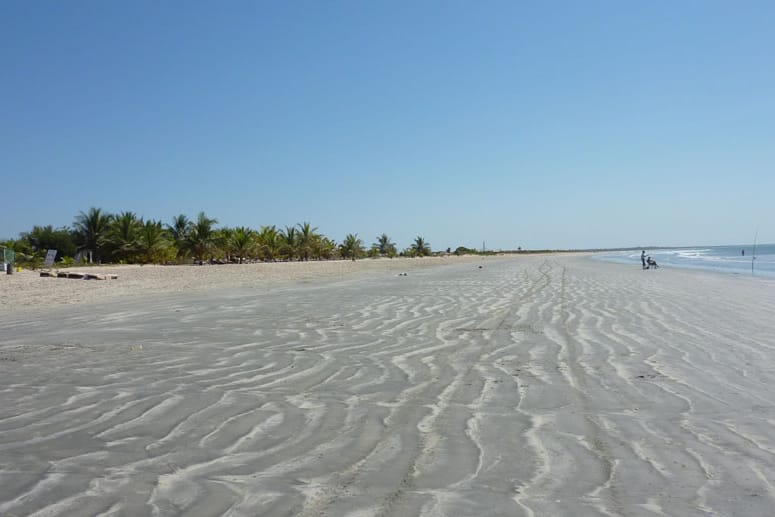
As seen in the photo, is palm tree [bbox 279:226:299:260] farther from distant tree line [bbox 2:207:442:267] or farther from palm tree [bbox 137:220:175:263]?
palm tree [bbox 137:220:175:263]

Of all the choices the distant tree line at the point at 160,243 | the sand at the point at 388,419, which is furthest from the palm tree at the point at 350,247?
the sand at the point at 388,419

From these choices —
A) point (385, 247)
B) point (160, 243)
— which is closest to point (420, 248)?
point (385, 247)

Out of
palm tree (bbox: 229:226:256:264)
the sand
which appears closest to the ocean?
the sand

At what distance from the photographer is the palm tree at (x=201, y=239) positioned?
40.4 m

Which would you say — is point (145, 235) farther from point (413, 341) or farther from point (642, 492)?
point (642, 492)

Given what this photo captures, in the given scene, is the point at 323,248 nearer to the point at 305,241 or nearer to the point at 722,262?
the point at 305,241

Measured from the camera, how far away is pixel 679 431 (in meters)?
3.42

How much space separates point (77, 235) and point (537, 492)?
130 feet

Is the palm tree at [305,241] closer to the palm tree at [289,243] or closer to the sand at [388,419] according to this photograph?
the palm tree at [289,243]

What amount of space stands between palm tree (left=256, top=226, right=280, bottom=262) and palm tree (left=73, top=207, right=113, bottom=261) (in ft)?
43.9

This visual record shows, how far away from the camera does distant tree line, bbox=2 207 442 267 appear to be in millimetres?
35156

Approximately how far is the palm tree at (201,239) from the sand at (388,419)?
3351 centimetres

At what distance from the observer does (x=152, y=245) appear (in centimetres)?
3512

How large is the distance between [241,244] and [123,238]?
29.2ft
